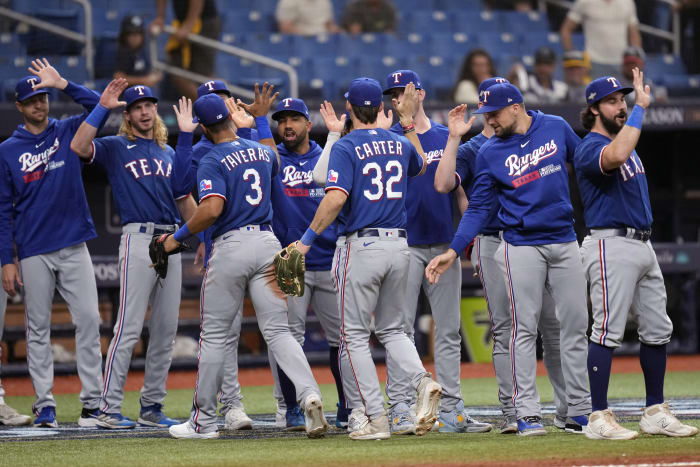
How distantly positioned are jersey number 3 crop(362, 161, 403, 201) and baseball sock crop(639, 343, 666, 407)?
1.53 meters

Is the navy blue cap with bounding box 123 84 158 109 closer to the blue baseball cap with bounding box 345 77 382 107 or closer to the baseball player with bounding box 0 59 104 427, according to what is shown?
the baseball player with bounding box 0 59 104 427

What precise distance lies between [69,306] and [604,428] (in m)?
3.43

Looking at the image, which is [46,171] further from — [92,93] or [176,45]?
[176,45]

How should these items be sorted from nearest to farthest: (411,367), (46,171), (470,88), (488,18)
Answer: (411,367)
(46,171)
(470,88)
(488,18)

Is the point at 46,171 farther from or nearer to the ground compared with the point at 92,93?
nearer to the ground

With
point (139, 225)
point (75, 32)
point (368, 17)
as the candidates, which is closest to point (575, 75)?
point (368, 17)

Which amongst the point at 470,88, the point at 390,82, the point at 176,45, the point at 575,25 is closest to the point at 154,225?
the point at 390,82

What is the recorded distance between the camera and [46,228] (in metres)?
6.84

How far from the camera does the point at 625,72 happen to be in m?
12.1

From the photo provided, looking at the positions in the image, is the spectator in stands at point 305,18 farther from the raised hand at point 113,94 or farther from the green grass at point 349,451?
the green grass at point 349,451

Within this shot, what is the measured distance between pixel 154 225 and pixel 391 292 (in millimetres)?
1784

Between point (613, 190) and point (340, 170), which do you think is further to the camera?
point (340, 170)

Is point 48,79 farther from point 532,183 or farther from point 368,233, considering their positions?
point 532,183

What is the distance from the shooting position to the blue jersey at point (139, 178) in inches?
265
